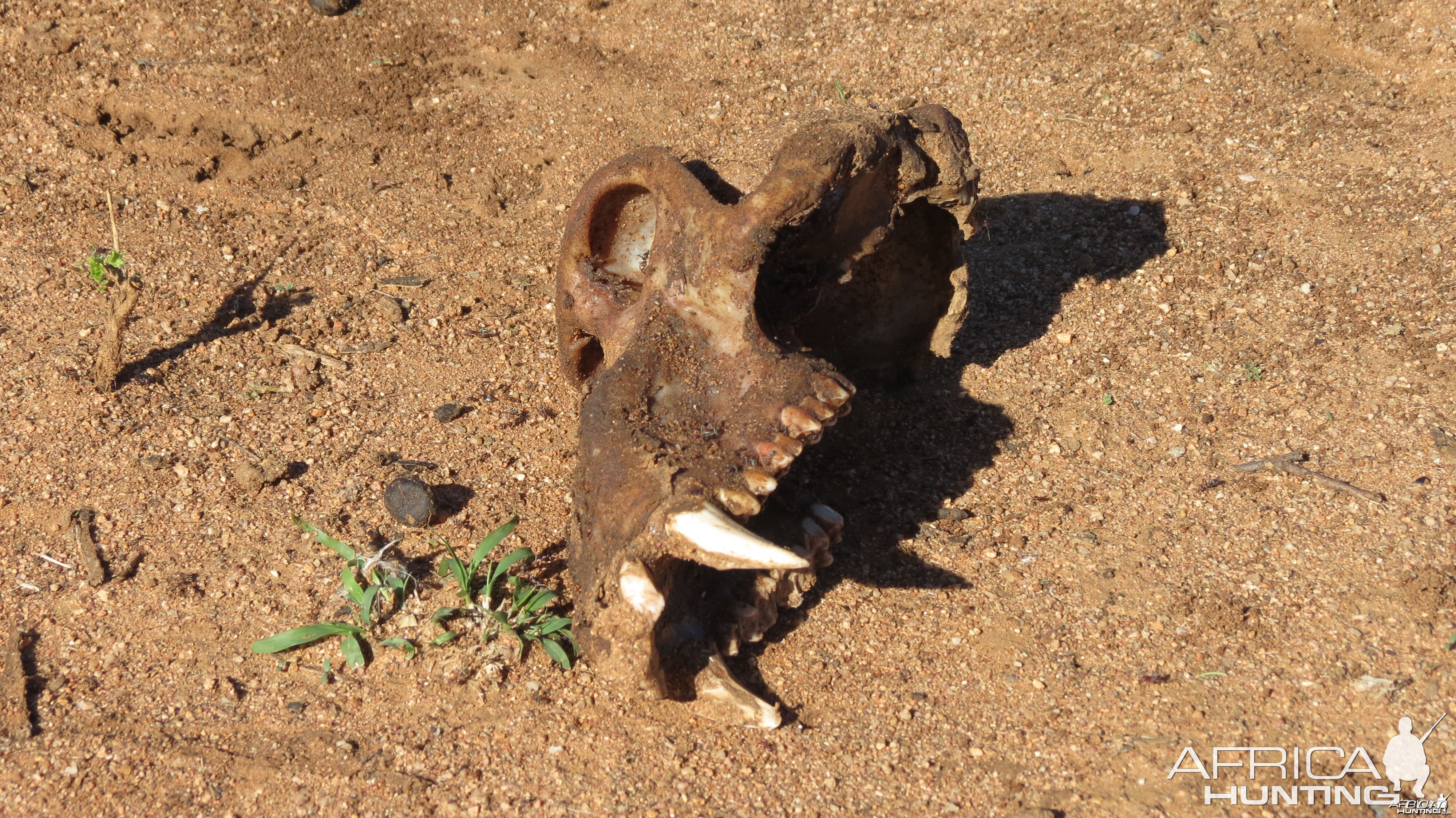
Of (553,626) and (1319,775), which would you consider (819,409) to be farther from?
(1319,775)

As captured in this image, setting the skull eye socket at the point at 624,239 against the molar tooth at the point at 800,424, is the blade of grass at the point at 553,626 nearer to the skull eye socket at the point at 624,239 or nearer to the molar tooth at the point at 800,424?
the molar tooth at the point at 800,424

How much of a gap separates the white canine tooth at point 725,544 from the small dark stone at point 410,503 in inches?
47.5

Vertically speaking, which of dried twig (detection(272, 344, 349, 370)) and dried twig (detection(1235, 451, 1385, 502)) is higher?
dried twig (detection(1235, 451, 1385, 502))

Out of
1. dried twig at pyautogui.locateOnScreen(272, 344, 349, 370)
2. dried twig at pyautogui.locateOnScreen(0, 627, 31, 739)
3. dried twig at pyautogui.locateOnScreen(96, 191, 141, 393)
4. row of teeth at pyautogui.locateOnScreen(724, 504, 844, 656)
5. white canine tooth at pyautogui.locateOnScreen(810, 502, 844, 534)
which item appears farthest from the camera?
dried twig at pyautogui.locateOnScreen(272, 344, 349, 370)

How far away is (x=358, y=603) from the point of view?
3.25m

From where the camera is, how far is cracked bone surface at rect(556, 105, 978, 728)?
2.80 metres

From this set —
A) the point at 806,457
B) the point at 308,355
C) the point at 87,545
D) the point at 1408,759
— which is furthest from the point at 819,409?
the point at 87,545

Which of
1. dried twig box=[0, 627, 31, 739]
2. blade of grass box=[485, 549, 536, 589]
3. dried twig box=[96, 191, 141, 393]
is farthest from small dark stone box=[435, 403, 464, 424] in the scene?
dried twig box=[0, 627, 31, 739]

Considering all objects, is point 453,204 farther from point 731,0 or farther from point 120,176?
point 731,0

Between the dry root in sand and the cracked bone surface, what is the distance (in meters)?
1.67

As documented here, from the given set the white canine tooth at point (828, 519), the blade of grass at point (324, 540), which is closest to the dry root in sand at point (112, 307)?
the blade of grass at point (324, 540)

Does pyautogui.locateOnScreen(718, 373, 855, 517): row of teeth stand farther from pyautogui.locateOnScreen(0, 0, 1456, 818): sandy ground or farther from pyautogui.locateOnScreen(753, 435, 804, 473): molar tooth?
pyautogui.locateOnScreen(0, 0, 1456, 818): sandy ground

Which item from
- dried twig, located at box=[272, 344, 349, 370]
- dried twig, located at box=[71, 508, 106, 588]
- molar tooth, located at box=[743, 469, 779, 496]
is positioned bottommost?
dried twig, located at box=[71, 508, 106, 588]

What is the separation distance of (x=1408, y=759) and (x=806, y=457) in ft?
6.79
